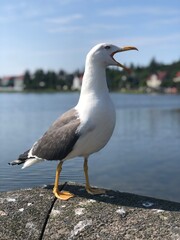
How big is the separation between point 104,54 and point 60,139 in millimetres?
1049

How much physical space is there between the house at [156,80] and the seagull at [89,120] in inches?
4447

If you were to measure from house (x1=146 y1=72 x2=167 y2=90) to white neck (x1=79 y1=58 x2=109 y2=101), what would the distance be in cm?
11294

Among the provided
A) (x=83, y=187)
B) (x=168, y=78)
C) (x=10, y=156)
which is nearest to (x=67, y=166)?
(x=10, y=156)

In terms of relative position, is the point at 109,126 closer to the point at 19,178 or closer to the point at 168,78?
the point at 19,178

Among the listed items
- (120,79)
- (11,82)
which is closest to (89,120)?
(120,79)

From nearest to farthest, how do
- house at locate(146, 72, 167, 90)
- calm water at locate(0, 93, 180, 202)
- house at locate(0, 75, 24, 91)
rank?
calm water at locate(0, 93, 180, 202) → house at locate(146, 72, 167, 90) → house at locate(0, 75, 24, 91)

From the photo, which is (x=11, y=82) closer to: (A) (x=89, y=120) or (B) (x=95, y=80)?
(B) (x=95, y=80)

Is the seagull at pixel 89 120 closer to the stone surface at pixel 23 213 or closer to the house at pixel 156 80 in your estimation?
the stone surface at pixel 23 213

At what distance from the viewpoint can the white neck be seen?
4.58 meters

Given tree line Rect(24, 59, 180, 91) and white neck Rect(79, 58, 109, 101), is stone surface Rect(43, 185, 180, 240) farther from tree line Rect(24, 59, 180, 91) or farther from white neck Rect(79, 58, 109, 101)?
tree line Rect(24, 59, 180, 91)

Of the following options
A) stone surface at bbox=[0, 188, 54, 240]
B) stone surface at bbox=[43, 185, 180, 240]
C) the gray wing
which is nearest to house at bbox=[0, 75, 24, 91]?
the gray wing

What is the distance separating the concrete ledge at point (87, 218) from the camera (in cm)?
392

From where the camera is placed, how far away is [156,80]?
118 m

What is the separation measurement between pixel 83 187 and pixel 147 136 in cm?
1146
